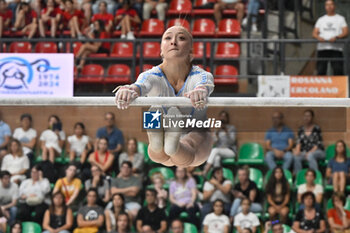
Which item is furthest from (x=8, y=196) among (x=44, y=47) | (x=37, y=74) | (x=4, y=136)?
(x=44, y=47)

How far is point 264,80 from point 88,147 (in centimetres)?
342

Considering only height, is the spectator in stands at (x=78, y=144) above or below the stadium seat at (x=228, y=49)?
below

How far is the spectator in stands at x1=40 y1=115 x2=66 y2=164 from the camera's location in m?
8.16

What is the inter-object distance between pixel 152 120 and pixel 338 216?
13.5 feet

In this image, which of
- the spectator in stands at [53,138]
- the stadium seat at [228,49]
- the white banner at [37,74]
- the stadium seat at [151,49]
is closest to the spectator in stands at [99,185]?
the spectator in stands at [53,138]

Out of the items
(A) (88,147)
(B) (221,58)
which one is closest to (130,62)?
(B) (221,58)

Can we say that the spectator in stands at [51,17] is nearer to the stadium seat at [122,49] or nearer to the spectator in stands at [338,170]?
the stadium seat at [122,49]

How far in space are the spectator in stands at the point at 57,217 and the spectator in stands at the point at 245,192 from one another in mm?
2177

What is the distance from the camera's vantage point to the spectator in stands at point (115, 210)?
30.2 feet

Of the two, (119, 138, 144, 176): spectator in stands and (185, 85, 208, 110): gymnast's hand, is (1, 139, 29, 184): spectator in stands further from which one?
(185, 85, 208, 110): gymnast's hand

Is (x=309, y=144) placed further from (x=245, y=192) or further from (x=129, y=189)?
(x=129, y=189)

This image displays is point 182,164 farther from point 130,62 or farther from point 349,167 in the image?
point 130,62

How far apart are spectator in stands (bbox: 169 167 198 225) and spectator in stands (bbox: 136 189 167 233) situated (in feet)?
0.44

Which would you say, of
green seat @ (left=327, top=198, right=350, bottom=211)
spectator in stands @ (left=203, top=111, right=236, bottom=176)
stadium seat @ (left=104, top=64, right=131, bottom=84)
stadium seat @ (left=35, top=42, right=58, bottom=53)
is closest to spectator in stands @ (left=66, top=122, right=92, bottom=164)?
spectator in stands @ (left=203, top=111, right=236, bottom=176)
